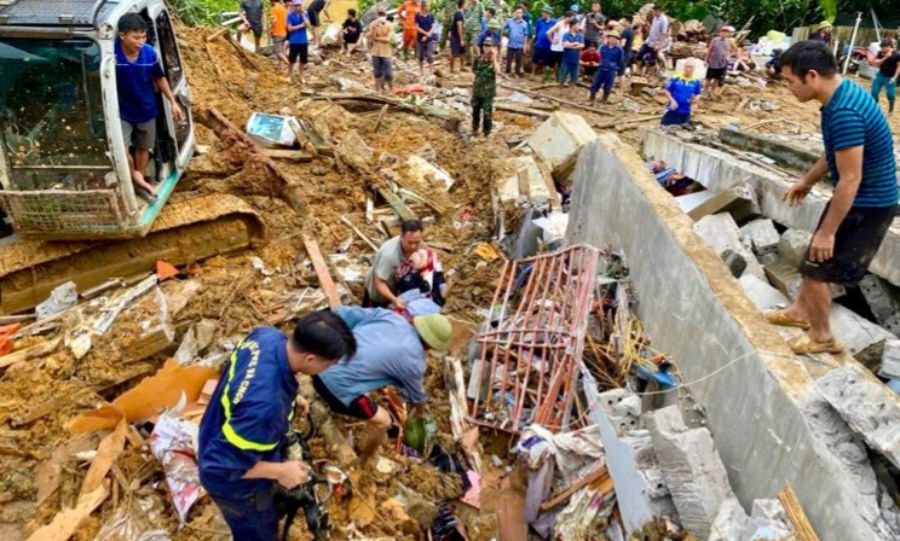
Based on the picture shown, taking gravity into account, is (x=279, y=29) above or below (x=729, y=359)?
above

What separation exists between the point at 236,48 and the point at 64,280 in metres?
7.89

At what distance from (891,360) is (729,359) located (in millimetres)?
1225

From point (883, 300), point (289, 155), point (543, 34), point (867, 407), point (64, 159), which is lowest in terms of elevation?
point (289, 155)

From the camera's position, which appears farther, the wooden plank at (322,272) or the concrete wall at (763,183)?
the wooden plank at (322,272)

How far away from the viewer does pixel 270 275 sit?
6.92 m

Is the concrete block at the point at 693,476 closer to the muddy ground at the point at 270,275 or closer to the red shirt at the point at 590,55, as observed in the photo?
the muddy ground at the point at 270,275

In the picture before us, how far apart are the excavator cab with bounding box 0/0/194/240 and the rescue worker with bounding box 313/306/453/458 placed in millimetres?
2647

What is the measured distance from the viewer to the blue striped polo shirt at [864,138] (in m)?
3.72

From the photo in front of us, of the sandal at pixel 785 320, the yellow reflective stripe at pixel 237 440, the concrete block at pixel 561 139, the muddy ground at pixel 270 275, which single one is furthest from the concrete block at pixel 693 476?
the concrete block at pixel 561 139

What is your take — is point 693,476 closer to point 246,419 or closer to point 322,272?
point 246,419

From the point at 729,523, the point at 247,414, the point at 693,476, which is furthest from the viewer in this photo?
the point at 693,476

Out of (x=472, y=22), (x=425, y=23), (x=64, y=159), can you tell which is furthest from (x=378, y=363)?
(x=472, y=22)

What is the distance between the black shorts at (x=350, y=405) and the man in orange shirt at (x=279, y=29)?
435 inches

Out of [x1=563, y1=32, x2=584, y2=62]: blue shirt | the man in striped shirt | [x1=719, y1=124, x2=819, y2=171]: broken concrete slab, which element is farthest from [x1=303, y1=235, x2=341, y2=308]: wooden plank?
[x1=563, y1=32, x2=584, y2=62]: blue shirt
